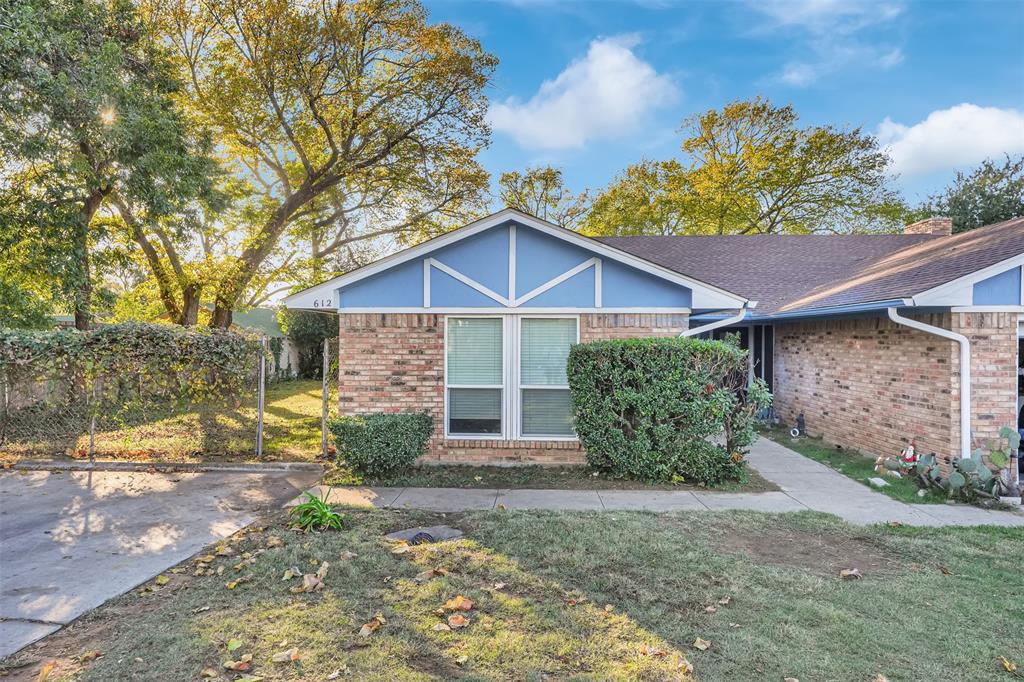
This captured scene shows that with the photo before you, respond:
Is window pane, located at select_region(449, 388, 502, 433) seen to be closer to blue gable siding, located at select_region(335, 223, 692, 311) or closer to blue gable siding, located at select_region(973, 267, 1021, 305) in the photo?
blue gable siding, located at select_region(335, 223, 692, 311)

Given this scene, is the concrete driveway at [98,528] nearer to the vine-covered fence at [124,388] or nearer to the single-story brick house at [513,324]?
the vine-covered fence at [124,388]

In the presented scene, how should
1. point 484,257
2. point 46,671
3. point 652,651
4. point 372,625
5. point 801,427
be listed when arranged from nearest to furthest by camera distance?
point 46,671 → point 652,651 → point 372,625 → point 484,257 → point 801,427

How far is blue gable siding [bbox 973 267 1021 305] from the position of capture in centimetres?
668

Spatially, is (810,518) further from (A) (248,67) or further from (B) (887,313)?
(A) (248,67)

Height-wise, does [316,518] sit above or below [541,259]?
below

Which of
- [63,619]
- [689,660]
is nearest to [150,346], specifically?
[63,619]

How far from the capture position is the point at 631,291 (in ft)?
25.8

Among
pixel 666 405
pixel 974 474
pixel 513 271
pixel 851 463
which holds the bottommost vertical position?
pixel 851 463

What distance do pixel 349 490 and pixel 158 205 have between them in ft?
23.6

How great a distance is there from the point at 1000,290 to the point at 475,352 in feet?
23.0

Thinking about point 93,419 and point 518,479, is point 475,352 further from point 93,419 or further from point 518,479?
point 93,419

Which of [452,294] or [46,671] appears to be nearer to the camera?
[46,671]

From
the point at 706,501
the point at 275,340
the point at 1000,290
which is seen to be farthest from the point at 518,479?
the point at 275,340

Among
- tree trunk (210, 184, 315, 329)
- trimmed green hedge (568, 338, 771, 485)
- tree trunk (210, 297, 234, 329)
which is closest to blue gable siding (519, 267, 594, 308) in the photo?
trimmed green hedge (568, 338, 771, 485)
